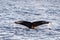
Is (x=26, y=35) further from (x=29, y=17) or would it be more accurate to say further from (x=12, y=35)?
(x=29, y=17)

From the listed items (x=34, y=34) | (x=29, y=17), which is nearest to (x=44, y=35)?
(x=34, y=34)

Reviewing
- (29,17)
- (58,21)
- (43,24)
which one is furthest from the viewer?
(29,17)

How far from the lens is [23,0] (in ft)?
171

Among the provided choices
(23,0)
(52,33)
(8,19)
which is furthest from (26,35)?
(23,0)

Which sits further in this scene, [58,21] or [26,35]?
[58,21]

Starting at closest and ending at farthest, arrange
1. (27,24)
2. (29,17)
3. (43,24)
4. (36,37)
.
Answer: (36,37) < (27,24) < (43,24) < (29,17)

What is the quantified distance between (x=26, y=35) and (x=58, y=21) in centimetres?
737

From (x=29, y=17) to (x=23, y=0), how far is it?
66.5 feet

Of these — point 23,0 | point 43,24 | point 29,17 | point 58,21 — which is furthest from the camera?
point 23,0

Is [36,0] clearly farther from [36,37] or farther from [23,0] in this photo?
[36,37]

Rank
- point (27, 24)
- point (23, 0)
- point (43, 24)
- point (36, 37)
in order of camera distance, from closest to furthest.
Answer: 1. point (36, 37)
2. point (27, 24)
3. point (43, 24)
4. point (23, 0)

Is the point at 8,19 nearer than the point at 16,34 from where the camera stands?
No

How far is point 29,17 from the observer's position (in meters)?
32.2

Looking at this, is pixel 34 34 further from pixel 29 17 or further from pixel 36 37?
pixel 29 17
